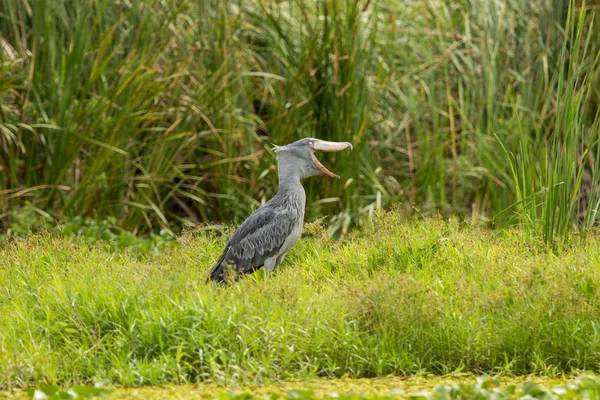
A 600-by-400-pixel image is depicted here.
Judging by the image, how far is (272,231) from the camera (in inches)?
221

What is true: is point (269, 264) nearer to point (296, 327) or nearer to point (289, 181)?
point (289, 181)

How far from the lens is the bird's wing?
221 inches

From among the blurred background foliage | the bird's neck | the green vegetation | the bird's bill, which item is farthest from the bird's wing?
the blurred background foliage

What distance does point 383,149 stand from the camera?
29.6 ft

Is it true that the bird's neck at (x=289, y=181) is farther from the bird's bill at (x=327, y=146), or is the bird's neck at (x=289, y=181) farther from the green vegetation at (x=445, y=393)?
the green vegetation at (x=445, y=393)

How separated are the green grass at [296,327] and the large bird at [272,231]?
1.00 feet

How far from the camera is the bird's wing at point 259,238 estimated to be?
18.4 ft

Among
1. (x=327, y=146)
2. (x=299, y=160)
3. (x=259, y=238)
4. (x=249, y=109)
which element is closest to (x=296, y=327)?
(x=259, y=238)

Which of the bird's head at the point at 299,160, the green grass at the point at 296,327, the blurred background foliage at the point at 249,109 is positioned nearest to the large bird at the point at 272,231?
the bird's head at the point at 299,160

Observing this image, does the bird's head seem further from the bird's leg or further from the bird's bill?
the bird's leg

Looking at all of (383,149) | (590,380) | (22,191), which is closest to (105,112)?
(22,191)

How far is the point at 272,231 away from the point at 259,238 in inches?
3.4

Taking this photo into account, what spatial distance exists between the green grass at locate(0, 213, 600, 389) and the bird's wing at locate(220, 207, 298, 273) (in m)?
0.31

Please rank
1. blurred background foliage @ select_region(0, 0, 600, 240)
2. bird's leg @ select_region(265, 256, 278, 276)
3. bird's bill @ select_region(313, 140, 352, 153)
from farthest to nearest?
blurred background foliage @ select_region(0, 0, 600, 240)
bird's bill @ select_region(313, 140, 352, 153)
bird's leg @ select_region(265, 256, 278, 276)
